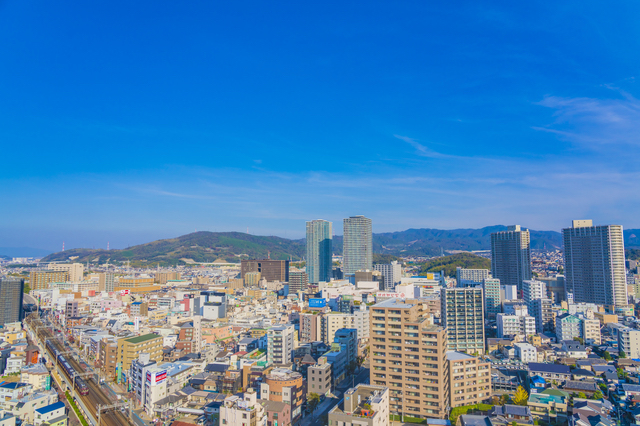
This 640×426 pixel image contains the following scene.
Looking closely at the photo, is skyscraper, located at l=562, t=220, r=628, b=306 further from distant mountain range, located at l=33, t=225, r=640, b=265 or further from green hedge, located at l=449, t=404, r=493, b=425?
distant mountain range, located at l=33, t=225, r=640, b=265

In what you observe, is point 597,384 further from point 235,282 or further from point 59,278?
point 59,278

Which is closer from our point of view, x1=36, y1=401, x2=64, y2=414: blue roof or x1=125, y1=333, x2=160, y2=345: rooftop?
Answer: x1=36, y1=401, x2=64, y2=414: blue roof

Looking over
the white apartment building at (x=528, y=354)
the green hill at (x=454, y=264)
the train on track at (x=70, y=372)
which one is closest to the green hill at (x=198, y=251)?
the green hill at (x=454, y=264)

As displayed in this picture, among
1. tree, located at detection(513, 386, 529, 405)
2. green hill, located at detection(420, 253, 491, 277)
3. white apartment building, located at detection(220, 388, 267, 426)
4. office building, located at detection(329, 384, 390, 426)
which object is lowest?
tree, located at detection(513, 386, 529, 405)

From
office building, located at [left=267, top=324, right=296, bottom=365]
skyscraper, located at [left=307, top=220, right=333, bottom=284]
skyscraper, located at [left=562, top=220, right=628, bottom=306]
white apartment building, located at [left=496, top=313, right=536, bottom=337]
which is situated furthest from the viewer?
skyscraper, located at [left=307, top=220, right=333, bottom=284]

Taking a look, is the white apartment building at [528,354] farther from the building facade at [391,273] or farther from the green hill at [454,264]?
the green hill at [454,264]

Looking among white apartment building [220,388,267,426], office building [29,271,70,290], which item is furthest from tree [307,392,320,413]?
office building [29,271,70,290]

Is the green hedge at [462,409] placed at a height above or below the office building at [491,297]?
below
